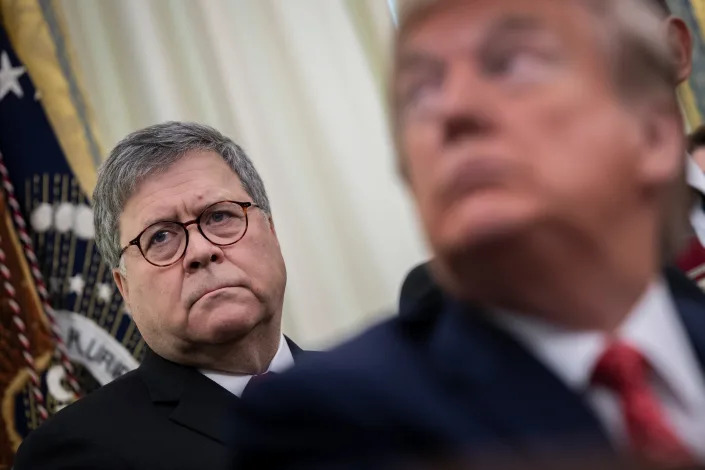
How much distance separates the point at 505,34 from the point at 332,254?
5.72ft

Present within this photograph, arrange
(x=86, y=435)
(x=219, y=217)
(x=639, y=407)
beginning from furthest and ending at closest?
1. (x=219, y=217)
2. (x=86, y=435)
3. (x=639, y=407)

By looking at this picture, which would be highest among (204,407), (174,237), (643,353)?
(174,237)

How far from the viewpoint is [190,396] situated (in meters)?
1.04

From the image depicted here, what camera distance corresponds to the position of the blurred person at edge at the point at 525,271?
1.25ft

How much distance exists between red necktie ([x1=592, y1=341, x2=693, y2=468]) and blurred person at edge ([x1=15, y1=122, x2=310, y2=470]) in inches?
25.3

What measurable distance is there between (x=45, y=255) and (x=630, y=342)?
180 cm

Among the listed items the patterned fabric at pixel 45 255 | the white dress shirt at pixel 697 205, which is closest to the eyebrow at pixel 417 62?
the white dress shirt at pixel 697 205

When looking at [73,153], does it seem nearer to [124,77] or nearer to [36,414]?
[124,77]

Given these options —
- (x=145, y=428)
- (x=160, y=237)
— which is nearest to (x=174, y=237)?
(x=160, y=237)

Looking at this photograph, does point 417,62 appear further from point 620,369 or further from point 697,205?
point 697,205

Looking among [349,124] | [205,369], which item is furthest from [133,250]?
[349,124]

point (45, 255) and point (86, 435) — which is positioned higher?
point (45, 255)

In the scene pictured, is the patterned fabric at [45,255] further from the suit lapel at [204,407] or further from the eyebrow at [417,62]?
the eyebrow at [417,62]

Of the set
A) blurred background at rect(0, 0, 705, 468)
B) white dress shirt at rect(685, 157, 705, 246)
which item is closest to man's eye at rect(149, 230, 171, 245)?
white dress shirt at rect(685, 157, 705, 246)
